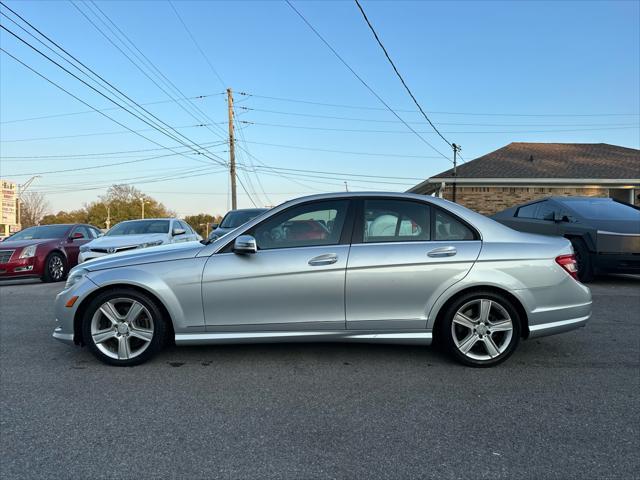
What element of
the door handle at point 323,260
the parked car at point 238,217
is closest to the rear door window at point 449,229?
the door handle at point 323,260

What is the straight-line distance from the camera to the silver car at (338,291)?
366 cm

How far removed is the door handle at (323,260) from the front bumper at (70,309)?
192 cm

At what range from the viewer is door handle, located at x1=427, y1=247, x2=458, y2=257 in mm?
3701

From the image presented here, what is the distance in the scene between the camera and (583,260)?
7.91m

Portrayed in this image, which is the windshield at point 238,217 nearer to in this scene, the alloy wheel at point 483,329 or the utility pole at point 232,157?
the alloy wheel at point 483,329

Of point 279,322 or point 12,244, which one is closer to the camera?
point 279,322

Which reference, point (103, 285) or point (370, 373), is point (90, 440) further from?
point (370, 373)

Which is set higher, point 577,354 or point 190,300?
point 190,300

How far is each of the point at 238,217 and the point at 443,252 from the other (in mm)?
8009

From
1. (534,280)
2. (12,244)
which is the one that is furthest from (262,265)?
(12,244)

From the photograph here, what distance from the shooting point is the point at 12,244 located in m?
9.95

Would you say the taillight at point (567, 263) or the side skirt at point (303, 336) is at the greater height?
the taillight at point (567, 263)

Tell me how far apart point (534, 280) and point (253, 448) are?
270 cm

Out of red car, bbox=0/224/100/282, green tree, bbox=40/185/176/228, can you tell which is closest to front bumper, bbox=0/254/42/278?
red car, bbox=0/224/100/282
